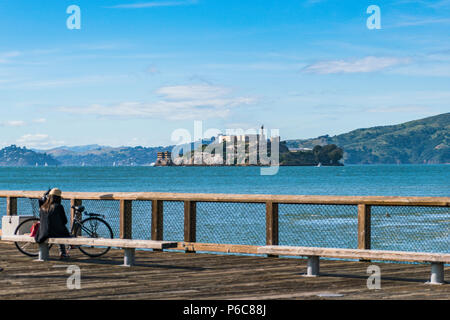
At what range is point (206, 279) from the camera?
34.4 feet

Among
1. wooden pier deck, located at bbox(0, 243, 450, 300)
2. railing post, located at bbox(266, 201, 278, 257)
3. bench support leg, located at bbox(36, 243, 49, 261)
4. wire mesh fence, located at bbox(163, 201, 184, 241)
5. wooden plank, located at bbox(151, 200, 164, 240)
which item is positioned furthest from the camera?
wire mesh fence, located at bbox(163, 201, 184, 241)

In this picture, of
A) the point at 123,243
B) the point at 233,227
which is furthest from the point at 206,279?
the point at 233,227

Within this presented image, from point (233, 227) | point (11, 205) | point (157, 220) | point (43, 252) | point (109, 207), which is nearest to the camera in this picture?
point (43, 252)

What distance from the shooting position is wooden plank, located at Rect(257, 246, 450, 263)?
32.0 ft

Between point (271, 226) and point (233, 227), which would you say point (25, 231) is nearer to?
point (271, 226)

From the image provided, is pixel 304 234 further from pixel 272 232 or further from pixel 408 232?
pixel 272 232

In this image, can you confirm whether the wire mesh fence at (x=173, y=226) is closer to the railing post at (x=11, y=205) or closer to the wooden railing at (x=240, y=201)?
the railing post at (x=11, y=205)

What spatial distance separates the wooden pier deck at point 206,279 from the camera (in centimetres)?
916

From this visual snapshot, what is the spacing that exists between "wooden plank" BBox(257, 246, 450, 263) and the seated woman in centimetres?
357

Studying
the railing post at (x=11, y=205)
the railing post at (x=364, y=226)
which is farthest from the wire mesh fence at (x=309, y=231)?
the railing post at (x=364, y=226)

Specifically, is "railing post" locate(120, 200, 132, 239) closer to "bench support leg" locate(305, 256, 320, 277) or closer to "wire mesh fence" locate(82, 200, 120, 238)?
"wire mesh fence" locate(82, 200, 120, 238)

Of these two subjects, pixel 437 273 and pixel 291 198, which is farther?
pixel 291 198

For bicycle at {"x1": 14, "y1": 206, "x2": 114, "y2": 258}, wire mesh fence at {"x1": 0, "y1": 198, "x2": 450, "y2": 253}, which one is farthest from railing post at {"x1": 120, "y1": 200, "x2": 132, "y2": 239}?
wire mesh fence at {"x1": 0, "y1": 198, "x2": 450, "y2": 253}

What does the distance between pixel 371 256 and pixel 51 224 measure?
5416 millimetres
